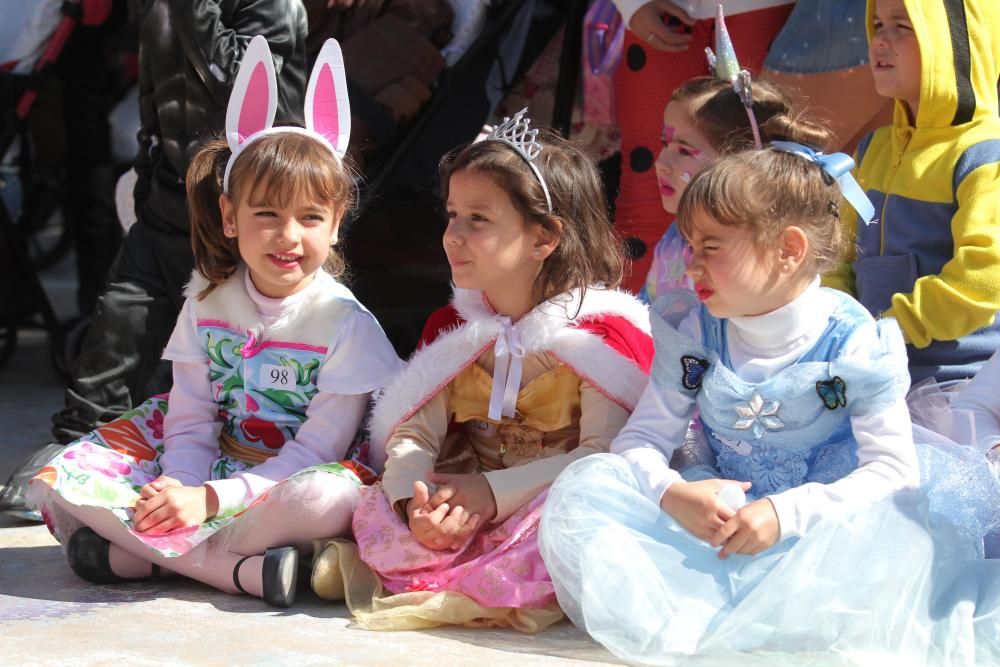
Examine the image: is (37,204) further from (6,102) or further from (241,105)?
(241,105)

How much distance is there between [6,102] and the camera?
479 cm

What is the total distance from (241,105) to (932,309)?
154cm

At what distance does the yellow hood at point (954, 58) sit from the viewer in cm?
311

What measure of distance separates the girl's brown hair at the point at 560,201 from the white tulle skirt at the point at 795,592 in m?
0.60

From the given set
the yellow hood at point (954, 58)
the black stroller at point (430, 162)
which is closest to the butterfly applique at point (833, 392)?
the yellow hood at point (954, 58)

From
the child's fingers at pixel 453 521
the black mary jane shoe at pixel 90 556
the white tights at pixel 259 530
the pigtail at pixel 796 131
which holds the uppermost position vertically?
the pigtail at pixel 796 131

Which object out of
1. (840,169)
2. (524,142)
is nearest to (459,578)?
(524,142)

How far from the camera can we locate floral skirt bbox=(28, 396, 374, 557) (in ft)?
9.37

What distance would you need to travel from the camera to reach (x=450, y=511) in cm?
277

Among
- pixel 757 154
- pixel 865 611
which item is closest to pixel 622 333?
pixel 757 154

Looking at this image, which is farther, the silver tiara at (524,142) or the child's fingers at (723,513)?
the silver tiara at (524,142)

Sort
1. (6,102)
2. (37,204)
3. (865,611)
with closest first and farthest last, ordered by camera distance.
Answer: (865,611), (6,102), (37,204)

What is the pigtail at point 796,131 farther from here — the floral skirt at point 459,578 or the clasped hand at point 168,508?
the clasped hand at point 168,508

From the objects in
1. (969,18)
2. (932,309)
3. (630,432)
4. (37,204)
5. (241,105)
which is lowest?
Result: (37,204)
